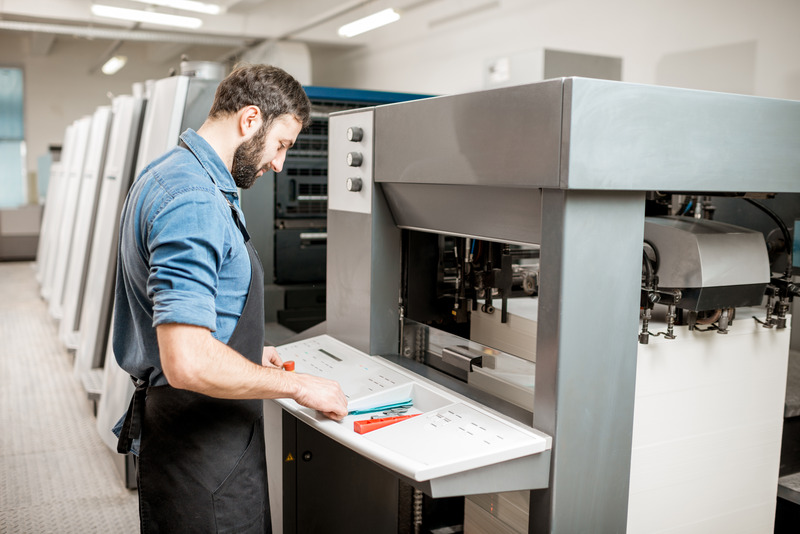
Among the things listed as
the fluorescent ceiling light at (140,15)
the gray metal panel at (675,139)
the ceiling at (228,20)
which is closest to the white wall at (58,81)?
the ceiling at (228,20)

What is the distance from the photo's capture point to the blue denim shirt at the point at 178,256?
1.13 m

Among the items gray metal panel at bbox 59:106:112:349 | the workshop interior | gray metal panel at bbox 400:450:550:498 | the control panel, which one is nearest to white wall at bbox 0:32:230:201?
gray metal panel at bbox 59:106:112:349

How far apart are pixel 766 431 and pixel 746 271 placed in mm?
400

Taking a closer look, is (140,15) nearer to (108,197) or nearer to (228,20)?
(228,20)

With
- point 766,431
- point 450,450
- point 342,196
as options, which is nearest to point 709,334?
point 766,431

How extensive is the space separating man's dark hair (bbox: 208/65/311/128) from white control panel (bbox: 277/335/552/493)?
0.63 m

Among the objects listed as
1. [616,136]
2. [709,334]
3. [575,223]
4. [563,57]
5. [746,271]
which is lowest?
[709,334]

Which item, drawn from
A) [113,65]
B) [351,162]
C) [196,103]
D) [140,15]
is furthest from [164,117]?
[113,65]

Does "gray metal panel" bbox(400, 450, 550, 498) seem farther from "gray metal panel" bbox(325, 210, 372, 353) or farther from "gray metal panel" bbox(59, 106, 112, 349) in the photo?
"gray metal panel" bbox(59, 106, 112, 349)

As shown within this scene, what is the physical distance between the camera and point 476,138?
136cm

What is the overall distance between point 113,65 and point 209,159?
10696mm

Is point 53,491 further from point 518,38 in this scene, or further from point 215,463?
point 518,38

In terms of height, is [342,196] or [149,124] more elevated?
[149,124]

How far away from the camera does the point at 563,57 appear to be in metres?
4.18
